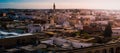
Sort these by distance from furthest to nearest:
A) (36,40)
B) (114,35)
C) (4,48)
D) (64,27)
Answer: (114,35), (64,27), (36,40), (4,48)

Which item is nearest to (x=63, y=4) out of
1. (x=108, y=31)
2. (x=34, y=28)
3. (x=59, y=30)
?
(x=59, y=30)

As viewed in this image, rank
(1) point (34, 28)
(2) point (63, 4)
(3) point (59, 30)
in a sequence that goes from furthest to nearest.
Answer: (2) point (63, 4)
(3) point (59, 30)
(1) point (34, 28)

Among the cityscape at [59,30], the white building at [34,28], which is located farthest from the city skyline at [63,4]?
the white building at [34,28]

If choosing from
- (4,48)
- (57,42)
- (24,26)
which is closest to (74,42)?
(57,42)

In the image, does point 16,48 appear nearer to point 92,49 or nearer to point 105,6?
point 92,49

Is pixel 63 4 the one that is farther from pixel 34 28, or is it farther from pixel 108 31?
pixel 108 31

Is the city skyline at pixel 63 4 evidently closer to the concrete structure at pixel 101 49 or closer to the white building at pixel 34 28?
the white building at pixel 34 28
